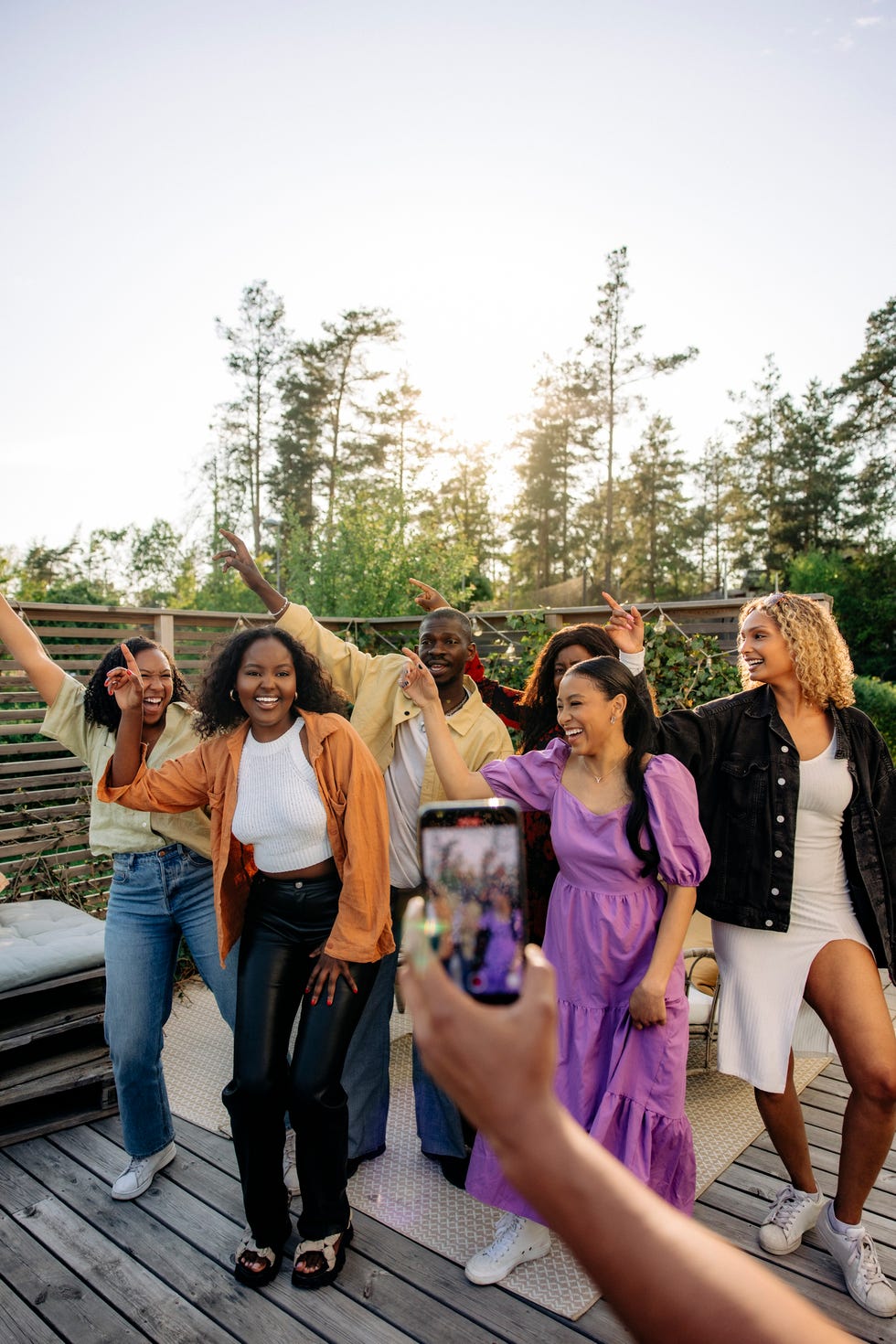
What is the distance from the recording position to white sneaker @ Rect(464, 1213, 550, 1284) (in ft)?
7.42

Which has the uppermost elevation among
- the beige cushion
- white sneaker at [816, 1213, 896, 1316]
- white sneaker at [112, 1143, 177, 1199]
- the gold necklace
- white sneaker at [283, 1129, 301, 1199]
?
the gold necklace

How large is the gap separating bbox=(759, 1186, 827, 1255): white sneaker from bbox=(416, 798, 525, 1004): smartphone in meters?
2.29

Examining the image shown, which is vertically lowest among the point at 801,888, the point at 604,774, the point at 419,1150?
the point at 419,1150

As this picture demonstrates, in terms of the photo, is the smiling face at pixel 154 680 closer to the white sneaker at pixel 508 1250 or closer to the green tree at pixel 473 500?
the white sneaker at pixel 508 1250

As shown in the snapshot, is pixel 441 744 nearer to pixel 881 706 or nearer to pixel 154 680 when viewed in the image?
pixel 154 680

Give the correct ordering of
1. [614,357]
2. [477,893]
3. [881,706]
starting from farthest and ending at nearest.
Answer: [614,357], [881,706], [477,893]

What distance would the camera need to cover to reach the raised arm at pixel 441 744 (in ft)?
7.48

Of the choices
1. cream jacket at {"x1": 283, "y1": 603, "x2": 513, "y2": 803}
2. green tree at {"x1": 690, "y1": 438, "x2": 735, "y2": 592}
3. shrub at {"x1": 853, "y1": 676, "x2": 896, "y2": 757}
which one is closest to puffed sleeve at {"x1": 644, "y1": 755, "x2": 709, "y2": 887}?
cream jacket at {"x1": 283, "y1": 603, "x2": 513, "y2": 803}

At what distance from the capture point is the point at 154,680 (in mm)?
2752

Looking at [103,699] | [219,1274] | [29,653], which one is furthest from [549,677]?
[219,1274]

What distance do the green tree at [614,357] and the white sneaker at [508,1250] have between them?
24.2 meters

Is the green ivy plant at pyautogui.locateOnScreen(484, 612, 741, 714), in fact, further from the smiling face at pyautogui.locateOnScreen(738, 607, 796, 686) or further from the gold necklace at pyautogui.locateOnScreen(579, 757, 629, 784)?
the gold necklace at pyautogui.locateOnScreen(579, 757, 629, 784)

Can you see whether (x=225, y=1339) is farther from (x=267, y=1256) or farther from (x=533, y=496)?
(x=533, y=496)

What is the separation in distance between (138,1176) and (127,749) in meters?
1.39
